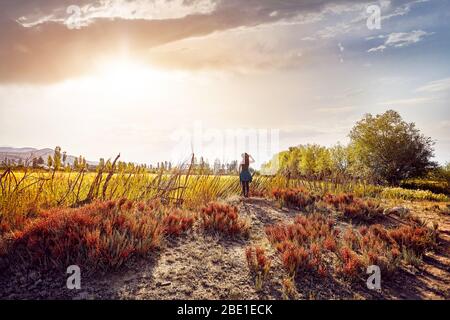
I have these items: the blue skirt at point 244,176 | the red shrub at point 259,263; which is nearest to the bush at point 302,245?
the red shrub at point 259,263

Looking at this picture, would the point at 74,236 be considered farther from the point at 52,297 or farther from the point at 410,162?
the point at 410,162

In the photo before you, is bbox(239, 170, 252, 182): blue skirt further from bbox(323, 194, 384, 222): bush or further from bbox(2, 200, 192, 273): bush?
bbox(2, 200, 192, 273): bush

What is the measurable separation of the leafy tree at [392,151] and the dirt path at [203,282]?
2282 centimetres

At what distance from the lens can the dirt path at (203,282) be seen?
4.22 metres

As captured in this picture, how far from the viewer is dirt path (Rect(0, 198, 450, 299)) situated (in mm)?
4223

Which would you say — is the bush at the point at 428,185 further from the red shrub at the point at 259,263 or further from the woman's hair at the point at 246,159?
the red shrub at the point at 259,263

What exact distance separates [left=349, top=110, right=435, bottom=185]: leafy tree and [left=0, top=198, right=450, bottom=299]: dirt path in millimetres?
22821

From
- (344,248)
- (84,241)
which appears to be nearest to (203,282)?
(84,241)

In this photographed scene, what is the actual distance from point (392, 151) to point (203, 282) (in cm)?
2690

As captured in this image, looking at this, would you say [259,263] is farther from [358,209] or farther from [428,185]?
[428,185]

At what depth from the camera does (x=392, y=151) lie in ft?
87.9

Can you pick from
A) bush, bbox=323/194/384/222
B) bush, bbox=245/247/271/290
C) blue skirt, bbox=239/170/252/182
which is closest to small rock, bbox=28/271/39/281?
bush, bbox=245/247/271/290

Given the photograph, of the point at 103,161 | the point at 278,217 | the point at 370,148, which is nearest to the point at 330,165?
the point at 370,148

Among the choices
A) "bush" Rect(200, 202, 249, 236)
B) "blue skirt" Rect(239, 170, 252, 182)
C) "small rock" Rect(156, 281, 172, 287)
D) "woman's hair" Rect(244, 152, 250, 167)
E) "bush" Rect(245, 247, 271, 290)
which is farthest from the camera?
"woman's hair" Rect(244, 152, 250, 167)
